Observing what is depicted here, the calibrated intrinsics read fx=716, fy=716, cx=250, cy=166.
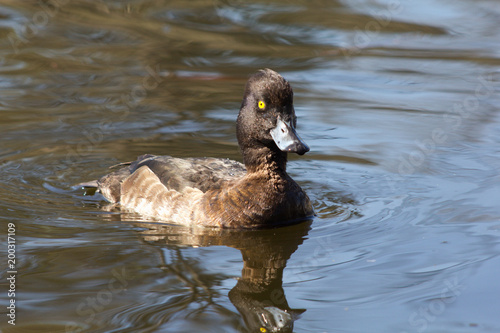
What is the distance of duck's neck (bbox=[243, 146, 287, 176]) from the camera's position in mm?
7241

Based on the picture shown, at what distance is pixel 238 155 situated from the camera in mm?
9484

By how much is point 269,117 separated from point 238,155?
257cm

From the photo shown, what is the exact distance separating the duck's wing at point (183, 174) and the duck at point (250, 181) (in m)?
0.01

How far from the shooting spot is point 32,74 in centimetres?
1273

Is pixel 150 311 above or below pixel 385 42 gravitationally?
below

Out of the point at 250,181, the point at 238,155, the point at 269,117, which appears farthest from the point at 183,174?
the point at 238,155

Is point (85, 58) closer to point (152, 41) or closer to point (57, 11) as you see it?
point (152, 41)

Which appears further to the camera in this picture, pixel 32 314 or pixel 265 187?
pixel 265 187

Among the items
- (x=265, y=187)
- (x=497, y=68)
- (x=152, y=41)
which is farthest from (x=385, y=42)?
(x=265, y=187)

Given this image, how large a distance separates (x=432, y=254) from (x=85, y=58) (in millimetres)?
9230

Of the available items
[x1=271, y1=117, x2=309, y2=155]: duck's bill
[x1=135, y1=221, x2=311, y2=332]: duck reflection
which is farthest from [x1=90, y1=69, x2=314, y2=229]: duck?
[x1=135, y1=221, x2=311, y2=332]: duck reflection

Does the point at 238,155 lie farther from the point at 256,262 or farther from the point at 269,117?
the point at 256,262

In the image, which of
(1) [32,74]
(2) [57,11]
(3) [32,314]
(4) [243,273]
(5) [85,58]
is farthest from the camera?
(2) [57,11]

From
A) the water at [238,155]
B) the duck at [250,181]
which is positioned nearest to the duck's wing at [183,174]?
the duck at [250,181]
